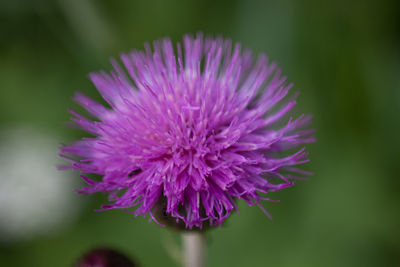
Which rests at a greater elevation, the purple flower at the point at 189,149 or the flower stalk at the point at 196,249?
the purple flower at the point at 189,149

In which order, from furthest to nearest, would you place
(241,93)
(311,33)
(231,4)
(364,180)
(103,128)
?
(231,4), (311,33), (364,180), (241,93), (103,128)

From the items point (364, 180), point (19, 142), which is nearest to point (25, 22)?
point (19, 142)

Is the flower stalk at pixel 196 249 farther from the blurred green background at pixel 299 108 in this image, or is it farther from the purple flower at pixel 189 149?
the blurred green background at pixel 299 108

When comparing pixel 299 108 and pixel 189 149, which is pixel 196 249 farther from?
pixel 299 108

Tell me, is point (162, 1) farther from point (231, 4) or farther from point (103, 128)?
point (103, 128)

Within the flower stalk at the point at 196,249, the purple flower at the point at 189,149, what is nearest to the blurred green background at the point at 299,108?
the flower stalk at the point at 196,249

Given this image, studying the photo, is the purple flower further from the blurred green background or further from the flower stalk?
the blurred green background

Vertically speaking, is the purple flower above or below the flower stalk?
above

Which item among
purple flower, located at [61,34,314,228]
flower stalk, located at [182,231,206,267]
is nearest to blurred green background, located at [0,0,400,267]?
flower stalk, located at [182,231,206,267]
